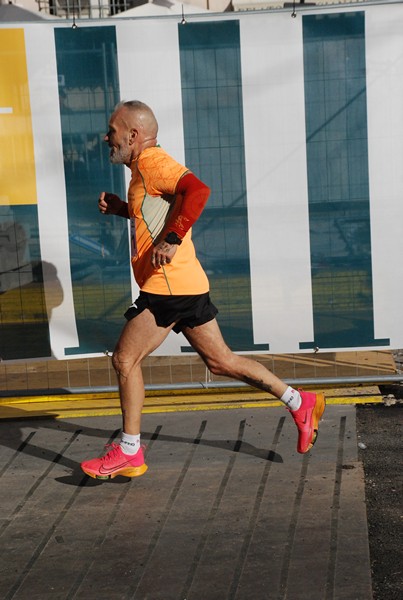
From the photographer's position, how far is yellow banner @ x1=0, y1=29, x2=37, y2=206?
6309mm

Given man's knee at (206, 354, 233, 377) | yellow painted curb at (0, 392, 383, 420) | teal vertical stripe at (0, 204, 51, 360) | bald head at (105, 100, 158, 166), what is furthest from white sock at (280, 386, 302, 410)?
teal vertical stripe at (0, 204, 51, 360)

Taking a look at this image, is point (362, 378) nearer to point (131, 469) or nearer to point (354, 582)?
point (131, 469)

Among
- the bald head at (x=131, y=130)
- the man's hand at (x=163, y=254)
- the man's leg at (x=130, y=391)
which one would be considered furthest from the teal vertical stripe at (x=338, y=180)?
the man's hand at (x=163, y=254)

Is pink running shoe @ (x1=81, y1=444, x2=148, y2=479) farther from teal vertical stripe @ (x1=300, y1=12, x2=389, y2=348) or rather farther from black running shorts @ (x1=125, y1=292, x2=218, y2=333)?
teal vertical stripe @ (x1=300, y1=12, x2=389, y2=348)

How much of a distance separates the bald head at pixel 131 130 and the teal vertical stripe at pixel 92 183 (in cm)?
120

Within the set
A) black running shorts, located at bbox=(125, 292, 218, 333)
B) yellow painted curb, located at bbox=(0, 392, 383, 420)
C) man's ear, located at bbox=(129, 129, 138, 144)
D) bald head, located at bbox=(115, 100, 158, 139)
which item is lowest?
yellow painted curb, located at bbox=(0, 392, 383, 420)

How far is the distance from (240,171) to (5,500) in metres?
2.51

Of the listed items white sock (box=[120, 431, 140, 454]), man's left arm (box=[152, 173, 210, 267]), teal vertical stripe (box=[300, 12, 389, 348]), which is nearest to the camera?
man's left arm (box=[152, 173, 210, 267])

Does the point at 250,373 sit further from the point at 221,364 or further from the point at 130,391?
the point at 130,391

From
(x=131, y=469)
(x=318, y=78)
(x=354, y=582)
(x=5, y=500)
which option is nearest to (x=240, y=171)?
(x=318, y=78)

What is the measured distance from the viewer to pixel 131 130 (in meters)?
5.19

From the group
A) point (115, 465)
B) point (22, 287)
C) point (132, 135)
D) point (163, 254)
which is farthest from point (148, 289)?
point (22, 287)

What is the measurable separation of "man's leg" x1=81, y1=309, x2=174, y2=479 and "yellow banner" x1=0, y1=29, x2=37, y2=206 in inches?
65.4

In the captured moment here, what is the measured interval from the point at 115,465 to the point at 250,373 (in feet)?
2.70
